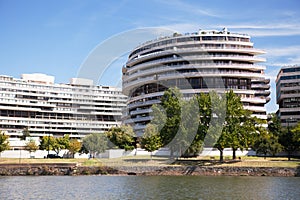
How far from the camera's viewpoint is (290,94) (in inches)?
5846

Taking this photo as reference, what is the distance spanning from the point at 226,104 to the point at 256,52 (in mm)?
43217

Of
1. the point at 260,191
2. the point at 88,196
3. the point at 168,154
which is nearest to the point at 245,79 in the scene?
the point at 168,154

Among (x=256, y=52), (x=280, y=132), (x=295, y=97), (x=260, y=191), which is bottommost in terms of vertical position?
(x=260, y=191)

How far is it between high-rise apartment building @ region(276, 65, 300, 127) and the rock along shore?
69904 millimetres

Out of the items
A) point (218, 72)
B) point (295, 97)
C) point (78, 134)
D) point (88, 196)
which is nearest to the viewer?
point (88, 196)

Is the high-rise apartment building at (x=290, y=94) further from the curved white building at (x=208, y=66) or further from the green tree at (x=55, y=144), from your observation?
the green tree at (x=55, y=144)

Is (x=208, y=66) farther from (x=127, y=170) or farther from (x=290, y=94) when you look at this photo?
(x=127, y=170)

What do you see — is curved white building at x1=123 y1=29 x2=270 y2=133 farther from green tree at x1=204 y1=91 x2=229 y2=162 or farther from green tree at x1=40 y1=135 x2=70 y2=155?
green tree at x1=204 y1=91 x2=229 y2=162

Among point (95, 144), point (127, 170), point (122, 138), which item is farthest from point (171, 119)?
point (95, 144)

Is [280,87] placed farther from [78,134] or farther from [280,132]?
[78,134]

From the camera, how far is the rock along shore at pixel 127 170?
82.1 metres

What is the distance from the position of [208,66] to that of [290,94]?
129ft

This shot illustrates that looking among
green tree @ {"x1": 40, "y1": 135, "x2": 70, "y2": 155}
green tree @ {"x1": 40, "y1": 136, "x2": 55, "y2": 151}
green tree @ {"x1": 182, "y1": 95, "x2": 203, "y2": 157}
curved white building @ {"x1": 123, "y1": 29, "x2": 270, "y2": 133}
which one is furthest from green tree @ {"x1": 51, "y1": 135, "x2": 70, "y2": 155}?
green tree @ {"x1": 182, "y1": 95, "x2": 203, "y2": 157}

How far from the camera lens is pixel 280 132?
108 m
